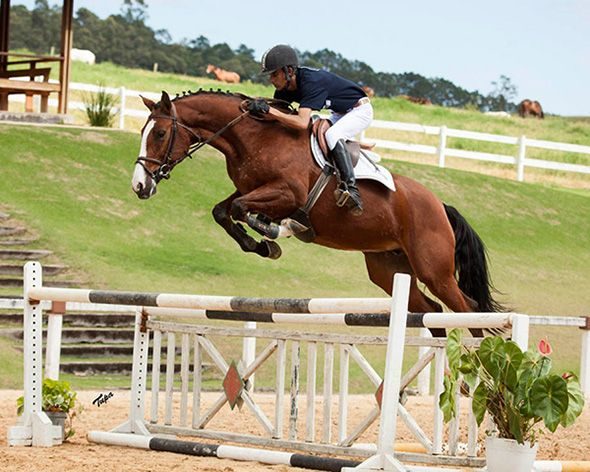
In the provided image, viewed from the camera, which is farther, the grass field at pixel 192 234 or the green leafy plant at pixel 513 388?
the grass field at pixel 192 234

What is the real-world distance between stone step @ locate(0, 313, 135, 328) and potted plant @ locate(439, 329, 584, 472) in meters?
8.25

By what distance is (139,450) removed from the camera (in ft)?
22.8

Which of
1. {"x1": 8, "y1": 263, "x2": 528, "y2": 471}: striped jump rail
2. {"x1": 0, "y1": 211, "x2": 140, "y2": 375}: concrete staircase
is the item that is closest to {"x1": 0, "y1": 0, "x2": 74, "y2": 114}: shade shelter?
{"x1": 0, "y1": 211, "x2": 140, "y2": 375}: concrete staircase

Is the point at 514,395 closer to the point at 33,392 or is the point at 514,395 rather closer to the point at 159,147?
the point at 33,392

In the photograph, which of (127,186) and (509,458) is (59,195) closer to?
(127,186)

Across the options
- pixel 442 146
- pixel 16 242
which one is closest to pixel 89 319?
pixel 16 242

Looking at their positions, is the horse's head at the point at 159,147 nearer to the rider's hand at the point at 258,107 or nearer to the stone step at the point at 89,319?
the rider's hand at the point at 258,107

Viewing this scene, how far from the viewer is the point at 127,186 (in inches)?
749

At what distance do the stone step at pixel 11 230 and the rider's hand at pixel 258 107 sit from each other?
28.9ft

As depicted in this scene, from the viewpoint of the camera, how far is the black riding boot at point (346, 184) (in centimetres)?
774

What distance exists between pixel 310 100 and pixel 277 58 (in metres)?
0.36

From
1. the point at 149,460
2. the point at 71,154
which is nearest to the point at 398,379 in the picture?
the point at 149,460

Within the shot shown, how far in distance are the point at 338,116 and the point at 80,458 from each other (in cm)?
296

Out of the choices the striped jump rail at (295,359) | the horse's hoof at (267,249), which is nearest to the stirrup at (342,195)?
the horse's hoof at (267,249)
